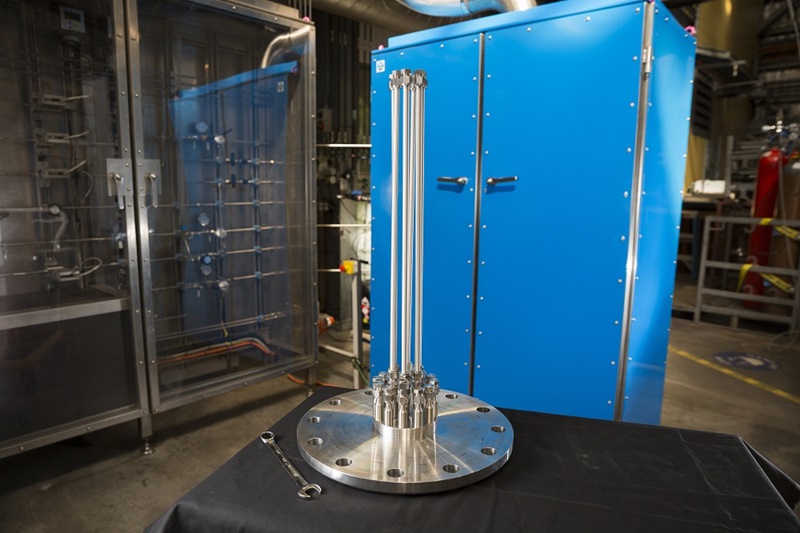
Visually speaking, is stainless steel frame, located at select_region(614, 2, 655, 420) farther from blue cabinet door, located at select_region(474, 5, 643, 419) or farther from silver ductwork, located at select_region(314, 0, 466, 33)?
silver ductwork, located at select_region(314, 0, 466, 33)

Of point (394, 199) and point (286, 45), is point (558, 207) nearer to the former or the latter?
point (394, 199)

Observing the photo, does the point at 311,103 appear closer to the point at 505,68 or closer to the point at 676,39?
the point at 505,68

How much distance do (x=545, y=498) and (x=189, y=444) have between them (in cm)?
234

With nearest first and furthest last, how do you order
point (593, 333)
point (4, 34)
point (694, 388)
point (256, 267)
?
point (593, 333)
point (4, 34)
point (256, 267)
point (694, 388)

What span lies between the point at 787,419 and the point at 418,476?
3.19 metres

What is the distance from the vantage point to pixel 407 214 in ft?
2.46

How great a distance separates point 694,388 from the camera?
3.36 meters

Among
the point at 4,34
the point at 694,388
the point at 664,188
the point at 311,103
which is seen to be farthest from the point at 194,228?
the point at 694,388

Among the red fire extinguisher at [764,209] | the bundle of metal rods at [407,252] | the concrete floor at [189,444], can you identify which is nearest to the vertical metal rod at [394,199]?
the bundle of metal rods at [407,252]

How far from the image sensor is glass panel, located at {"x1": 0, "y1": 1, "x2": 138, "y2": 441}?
7.34 feet

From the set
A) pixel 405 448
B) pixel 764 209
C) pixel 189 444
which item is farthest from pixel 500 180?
pixel 764 209

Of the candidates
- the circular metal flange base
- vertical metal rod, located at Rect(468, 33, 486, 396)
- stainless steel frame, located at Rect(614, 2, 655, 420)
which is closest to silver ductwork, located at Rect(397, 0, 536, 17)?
vertical metal rod, located at Rect(468, 33, 486, 396)

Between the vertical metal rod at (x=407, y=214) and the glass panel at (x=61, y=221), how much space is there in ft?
6.48

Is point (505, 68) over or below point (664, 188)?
over
